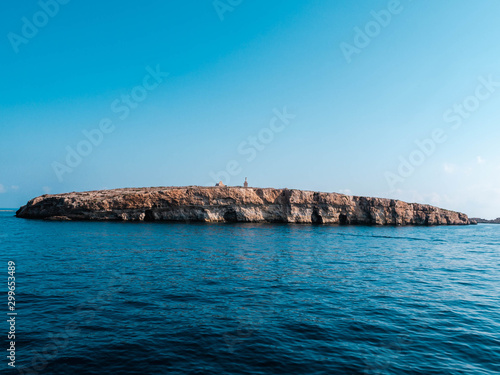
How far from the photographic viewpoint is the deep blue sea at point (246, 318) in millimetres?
8750

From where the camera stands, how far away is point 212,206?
2931 inches

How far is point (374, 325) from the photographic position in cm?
1184

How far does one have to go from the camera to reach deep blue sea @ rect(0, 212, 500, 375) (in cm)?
875

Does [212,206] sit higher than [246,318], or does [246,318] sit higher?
[212,206]

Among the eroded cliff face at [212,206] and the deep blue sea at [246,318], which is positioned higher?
the eroded cliff face at [212,206]

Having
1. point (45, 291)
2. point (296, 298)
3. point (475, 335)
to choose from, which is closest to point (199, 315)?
point (296, 298)

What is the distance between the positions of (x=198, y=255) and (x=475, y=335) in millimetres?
20407

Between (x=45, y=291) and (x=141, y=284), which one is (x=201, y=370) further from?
(x=45, y=291)

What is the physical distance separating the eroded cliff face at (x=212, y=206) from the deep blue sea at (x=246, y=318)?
4899 centimetres

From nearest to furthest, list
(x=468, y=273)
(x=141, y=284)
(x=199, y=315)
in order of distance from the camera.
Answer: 1. (x=199, y=315)
2. (x=141, y=284)
3. (x=468, y=273)

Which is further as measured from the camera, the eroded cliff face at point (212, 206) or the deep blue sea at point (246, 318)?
the eroded cliff face at point (212, 206)

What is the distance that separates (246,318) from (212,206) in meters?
63.2

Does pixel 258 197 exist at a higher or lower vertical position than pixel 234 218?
higher

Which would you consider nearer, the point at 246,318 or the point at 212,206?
the point at 246,318
